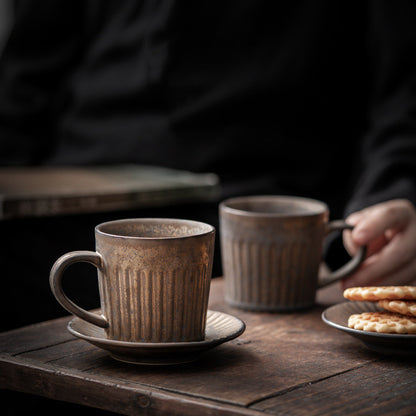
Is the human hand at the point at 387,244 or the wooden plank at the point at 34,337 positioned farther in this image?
the human hand at the point at 387,244

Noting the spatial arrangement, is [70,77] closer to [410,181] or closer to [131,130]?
[131,130]

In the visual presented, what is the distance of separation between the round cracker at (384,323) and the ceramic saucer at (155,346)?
0.12 m

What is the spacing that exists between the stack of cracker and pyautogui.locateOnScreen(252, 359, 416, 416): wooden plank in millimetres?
40

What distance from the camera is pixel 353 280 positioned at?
3.17ft

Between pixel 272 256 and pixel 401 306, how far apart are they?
0.71ft

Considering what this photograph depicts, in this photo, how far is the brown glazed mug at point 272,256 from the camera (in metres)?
0.87

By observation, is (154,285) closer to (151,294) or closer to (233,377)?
(151,294)

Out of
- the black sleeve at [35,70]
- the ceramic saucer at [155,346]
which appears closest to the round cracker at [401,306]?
the ceramic saucer at [155,346]

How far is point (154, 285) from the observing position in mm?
643

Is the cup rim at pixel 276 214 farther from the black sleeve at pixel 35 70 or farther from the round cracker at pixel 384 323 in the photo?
the black sleeve at pixel 35 70

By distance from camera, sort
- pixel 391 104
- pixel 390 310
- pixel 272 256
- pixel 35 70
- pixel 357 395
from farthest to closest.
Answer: pixel 35 70 < pixel 391 104 < pixel 272 256 < pixel 390 310 < pixel 357 395

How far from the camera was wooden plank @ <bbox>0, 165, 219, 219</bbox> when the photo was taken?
3.70ft

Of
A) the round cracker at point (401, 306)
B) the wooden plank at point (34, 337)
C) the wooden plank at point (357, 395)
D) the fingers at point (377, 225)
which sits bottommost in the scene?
the wooden plank at point (357, 395)

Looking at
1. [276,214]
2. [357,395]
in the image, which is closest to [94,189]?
[276,214]
